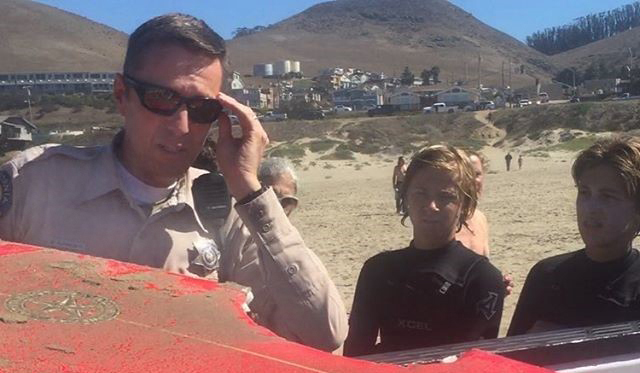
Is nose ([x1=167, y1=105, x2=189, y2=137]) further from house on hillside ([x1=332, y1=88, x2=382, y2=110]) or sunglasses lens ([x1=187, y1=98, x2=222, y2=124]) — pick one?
house on hillside ([x1=332, y1=88, x2=382, y2=110])

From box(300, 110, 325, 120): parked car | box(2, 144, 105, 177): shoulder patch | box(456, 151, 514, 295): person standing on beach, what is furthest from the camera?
box(300, 110, 325, 120): parked car


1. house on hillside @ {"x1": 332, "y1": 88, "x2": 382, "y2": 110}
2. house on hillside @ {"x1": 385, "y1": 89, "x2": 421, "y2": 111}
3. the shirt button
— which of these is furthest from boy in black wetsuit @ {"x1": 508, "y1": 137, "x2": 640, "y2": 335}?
house on hillside @ {"x1": 332, "y1": 88, "x2": 382, "y2": 110}

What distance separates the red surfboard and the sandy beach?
4.78 metres

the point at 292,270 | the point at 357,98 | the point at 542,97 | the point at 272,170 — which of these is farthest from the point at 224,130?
the point at 357,98

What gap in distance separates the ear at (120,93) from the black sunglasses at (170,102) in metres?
0.05

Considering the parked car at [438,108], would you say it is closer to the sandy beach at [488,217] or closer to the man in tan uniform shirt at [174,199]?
the sandy beach at [488,217]

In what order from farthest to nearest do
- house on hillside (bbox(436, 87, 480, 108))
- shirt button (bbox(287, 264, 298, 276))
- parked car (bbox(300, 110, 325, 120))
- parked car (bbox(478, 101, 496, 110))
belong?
house on hillside (bbox(436, 87, 480, 108)) < parked car (bbox(478, 101, 496, 110)) < parked car (bbox(300, 110, 325, 120)) < shirt button (bbox(287, 264, 298, 276))

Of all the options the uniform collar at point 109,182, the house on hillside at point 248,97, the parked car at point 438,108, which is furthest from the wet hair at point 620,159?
the parked car at point 438,108

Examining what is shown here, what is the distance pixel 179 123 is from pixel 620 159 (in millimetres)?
1589

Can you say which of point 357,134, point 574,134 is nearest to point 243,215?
point 574,134

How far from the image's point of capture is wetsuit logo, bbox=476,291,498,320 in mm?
2699

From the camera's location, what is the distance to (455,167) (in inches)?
116

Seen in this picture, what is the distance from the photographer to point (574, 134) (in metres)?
45.3

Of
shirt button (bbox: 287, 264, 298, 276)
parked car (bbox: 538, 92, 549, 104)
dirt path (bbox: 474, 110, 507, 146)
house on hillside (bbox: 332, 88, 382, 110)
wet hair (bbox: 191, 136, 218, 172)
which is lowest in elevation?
dirt path (bbox: 474, 110, 507, 146)
